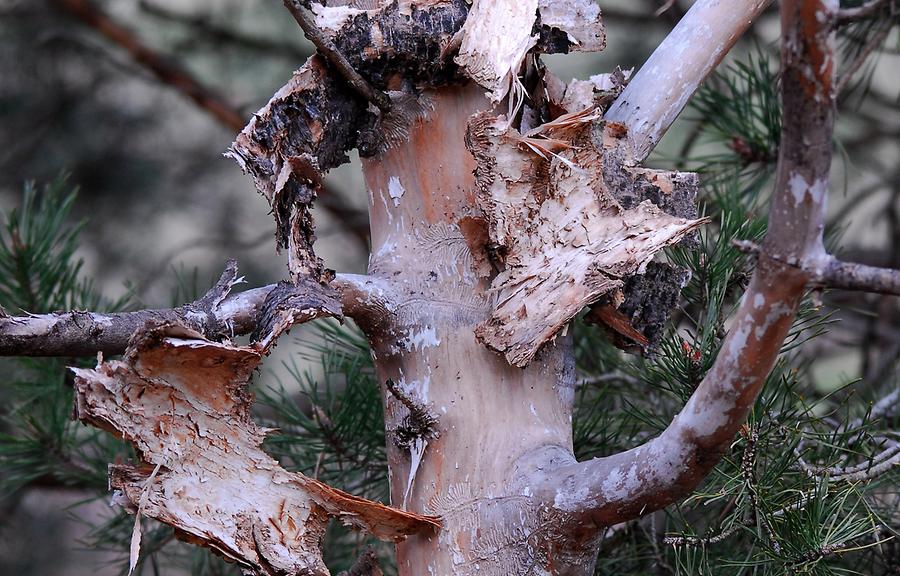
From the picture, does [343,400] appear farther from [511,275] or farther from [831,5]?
[831,5]

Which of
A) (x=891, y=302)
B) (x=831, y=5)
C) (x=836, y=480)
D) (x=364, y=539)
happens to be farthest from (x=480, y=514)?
(x=891, y=302)

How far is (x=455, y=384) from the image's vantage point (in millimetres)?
624

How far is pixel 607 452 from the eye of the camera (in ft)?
2.77

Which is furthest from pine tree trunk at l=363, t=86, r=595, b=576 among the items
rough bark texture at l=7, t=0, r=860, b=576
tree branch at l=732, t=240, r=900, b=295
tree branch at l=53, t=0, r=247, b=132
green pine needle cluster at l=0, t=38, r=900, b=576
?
tree branch at l=53, t=0, r=247, b=132

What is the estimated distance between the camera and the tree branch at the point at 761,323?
0.39m

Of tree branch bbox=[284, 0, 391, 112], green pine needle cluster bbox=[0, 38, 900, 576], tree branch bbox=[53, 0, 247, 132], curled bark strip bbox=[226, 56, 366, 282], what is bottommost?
green pine needle cluster bbox=[0, 38, 900, 576]

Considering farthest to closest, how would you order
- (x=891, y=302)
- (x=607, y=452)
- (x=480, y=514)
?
(x=891, y=302)
(x=607, y=452)
(x=480, y=514)

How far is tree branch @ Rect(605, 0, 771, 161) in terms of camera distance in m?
0.69

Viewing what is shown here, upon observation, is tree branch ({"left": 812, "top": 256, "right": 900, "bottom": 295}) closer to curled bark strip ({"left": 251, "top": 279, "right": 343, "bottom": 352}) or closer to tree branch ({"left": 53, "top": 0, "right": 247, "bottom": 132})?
curled bark strip ({"left": 251, "top": 279, "right": 343, "bottom": 352})

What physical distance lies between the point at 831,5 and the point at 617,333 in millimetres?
327

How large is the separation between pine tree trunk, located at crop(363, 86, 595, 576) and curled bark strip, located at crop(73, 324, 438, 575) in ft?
0.13

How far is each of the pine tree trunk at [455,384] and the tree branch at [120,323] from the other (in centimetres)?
6

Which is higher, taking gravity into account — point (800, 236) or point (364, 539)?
point (800, 236)

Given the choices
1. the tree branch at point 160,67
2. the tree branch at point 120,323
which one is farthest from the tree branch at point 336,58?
the tree branch at point 160,67
